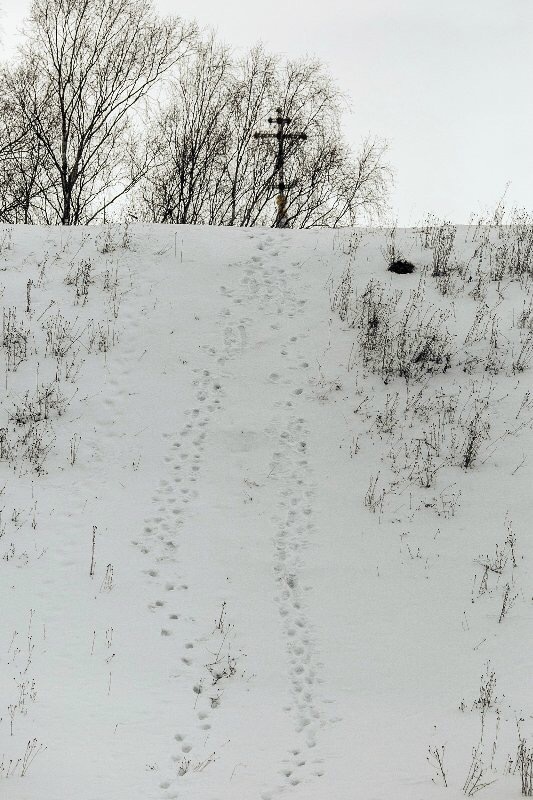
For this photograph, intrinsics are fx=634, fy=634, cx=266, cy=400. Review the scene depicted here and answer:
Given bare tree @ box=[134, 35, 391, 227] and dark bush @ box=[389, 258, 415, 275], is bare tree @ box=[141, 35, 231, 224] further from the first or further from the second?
dark bush @ box=[389, 258, 415, 275]

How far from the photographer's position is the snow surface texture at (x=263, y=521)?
4.71 metres

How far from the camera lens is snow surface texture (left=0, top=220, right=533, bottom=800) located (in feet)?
15.5

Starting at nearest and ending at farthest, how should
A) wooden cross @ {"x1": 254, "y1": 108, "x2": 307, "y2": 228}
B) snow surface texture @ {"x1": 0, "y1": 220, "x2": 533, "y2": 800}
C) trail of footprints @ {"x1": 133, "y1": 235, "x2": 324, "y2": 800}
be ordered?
snow surface texture @ {"x1": 0, "y1": 220, "x2": 533, "y2": 800}
trail of footprints @ {"x1": 133, "y1": 235, "x2": 324, "y2": 800}
wooden cross @ {"x1": 254, "y1": 108, "x2": 307, "y2": 228}

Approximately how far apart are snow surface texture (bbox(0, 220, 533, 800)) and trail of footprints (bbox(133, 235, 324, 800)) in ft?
0.08

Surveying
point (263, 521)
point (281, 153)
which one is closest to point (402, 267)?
point (263, 521)

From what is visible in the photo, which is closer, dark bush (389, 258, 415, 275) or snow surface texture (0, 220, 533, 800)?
snow surface texture (0, 220, 533, 800)

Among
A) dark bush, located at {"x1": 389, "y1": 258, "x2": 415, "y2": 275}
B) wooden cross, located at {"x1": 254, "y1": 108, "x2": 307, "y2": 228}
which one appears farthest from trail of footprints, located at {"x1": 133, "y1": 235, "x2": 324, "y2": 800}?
wooden cross, located at {"x1": 254, "y1": 108, "x2": 307, "y2": 228}

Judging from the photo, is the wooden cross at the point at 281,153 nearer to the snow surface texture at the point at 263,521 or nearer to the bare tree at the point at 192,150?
the bare tree at the point at 192,150

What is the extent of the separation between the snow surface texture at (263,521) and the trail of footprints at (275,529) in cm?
3

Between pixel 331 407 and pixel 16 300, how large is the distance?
18.2 feet

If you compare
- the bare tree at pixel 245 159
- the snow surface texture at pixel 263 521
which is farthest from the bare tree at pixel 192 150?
the snow surface texture at pixel 263 521

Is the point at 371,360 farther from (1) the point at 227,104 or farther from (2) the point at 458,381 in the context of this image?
(1) the point at 227,104

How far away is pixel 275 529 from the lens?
7.27m

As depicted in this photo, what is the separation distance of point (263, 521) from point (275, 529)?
0.61 feet
